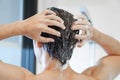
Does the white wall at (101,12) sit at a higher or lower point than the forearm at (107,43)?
lower

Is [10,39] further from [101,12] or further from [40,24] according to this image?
[40,24]

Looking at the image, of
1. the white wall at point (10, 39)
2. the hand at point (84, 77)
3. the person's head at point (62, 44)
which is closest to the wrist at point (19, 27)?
the person's head at point (62, 44)

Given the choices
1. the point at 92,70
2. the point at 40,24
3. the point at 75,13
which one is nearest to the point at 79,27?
the point at 40,24

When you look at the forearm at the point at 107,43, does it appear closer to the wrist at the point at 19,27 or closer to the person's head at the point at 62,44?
the person's head at the point at 62,44

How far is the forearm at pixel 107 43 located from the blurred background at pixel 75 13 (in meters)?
0.92

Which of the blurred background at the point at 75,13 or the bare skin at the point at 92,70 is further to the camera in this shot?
the blurred background at the point at 75,13

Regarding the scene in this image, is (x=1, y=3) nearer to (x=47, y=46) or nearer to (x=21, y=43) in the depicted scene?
(x=21, y=43)

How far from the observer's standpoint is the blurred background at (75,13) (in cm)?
217

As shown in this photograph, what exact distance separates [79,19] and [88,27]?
0.16 feet

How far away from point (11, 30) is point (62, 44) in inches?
8.2

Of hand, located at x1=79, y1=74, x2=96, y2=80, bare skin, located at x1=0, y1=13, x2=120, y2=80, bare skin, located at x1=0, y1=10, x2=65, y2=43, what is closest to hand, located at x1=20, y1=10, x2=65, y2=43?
bare skin, located at x1=0, y1=10, x2=65, y2=43

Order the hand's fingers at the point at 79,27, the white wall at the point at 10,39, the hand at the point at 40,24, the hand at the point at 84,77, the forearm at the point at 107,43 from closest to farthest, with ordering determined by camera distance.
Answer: the hand at the point at 40,24 → the hand's fingers at the point at 79,27 → the hand at the point at 84,77 → the forearm at the point at 107,43 → the white wall at the point at 10,39

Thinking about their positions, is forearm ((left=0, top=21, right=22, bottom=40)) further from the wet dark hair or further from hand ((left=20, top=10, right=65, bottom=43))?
the wet dark hair

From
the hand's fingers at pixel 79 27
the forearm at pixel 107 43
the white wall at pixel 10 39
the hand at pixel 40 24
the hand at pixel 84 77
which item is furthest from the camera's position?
the white wall at pixel 10 39
